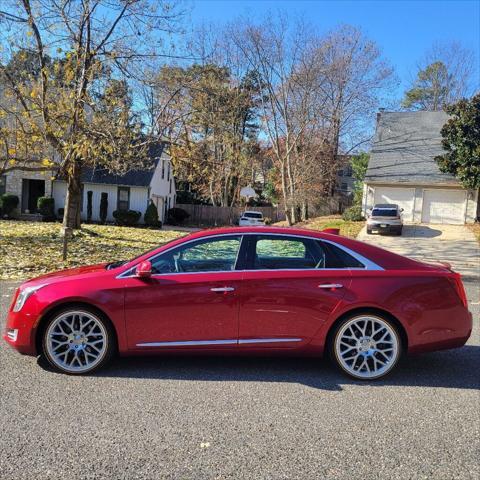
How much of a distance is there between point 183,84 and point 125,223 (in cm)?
2165

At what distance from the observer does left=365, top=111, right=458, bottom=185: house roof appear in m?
33.6

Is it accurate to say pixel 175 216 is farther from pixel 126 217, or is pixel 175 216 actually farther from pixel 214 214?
pixel 126 217

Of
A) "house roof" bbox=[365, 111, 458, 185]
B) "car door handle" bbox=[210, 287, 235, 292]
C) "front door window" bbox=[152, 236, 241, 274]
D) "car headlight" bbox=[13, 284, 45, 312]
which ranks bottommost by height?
"car headlight" bbox=[13, 284, 45, 312]

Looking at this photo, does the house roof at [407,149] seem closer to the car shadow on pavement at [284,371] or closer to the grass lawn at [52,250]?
the grass lawn at [52,250]

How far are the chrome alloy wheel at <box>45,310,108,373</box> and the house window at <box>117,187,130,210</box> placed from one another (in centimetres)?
3352

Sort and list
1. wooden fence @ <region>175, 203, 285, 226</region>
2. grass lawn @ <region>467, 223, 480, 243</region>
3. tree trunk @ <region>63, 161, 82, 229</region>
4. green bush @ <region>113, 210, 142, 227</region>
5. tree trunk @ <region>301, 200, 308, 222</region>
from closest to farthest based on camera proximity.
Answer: tree trunk @ <region>63, 161, 82, 229</region> → grass lawn @ <region>467, 223, 480, 243</region> → green bush @ <region>113, 210, 142, 227</region> → tree trunk @ <region>301, 200, 308, 222</region> → wooden fence @ <region>175, 203, 285, 226</region>

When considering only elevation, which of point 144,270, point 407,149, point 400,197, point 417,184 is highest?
point 407,149

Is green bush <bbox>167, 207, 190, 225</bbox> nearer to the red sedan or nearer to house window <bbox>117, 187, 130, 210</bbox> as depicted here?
house window <bbox>117, 187, 130, 210</bbox>

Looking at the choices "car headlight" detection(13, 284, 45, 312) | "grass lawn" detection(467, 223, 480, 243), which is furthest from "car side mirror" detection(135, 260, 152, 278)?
"grass lawn" detection(467, 223, 480, 243)

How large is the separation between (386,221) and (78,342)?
80.5 ft

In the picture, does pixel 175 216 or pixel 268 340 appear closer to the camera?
pixel 268 340

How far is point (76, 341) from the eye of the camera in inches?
189

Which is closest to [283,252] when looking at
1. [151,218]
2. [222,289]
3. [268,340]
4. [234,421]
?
[222,289]

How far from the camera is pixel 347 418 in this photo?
401 cm
